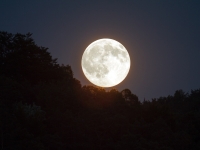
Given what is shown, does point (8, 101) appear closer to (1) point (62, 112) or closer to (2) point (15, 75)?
(1) point (62, 112)

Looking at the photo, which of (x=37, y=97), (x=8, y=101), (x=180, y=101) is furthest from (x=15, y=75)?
(x=180, y=101)

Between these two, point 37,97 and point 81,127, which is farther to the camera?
point 37,97

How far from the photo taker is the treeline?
22.9 metres

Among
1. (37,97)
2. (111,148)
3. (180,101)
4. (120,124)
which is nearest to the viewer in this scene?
(111,148)

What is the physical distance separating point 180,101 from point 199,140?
36337 millimetres

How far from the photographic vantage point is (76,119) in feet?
86.1

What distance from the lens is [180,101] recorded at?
67.7 meters

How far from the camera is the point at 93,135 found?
85.8 feet

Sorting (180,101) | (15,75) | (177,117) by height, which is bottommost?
(177,117)

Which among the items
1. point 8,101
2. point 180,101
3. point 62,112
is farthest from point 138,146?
point 180,101

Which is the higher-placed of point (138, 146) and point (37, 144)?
point (138, 146)

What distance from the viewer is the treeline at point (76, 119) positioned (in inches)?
903

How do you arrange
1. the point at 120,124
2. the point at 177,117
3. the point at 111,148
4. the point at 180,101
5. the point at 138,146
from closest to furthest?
the point at 138,146
the point at 111,148
the point at 120,124
the point at 177,117
the point at 180,101

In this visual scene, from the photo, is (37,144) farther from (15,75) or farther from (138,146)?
(15,75)
